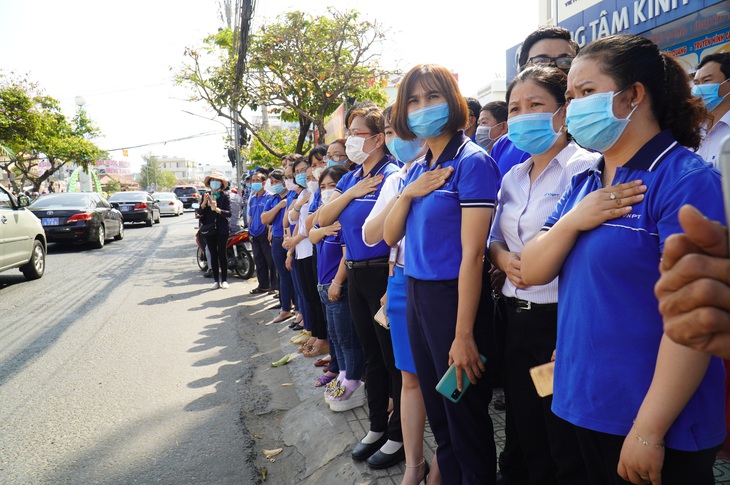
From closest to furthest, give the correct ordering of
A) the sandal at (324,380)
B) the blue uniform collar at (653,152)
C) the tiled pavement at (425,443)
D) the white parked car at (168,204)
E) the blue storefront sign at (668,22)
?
the blue uniform collar at (653,152) → the tiled pavement at (425,443) → the sandal at (324,380) → the blue storefront sign at (668,22) → the white parked car at (168,204)

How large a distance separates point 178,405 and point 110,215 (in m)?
13.2

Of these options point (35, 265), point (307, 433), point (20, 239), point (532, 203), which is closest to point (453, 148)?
point (532, 203)

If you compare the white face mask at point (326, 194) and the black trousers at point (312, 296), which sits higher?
the white face mask at point (326, 194)

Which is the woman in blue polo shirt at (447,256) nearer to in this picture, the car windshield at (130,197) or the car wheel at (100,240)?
the car wheel at (100,240)

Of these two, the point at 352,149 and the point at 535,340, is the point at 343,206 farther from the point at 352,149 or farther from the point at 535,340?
the point at 535,340

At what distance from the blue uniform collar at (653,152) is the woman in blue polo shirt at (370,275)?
181 cm

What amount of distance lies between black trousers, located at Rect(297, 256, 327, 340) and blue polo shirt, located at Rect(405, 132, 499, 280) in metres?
3.05

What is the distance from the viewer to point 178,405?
4.29 metres

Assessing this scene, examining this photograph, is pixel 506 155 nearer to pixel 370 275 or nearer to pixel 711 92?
pixel 370 275

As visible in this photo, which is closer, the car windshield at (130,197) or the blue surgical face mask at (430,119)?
the blue surgical face mask at (430,119)

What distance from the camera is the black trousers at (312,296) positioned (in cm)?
521

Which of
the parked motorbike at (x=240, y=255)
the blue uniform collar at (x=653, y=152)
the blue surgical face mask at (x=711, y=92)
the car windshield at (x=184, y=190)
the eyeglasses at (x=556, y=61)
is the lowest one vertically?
the parked motorbike at (x=240, y=255)

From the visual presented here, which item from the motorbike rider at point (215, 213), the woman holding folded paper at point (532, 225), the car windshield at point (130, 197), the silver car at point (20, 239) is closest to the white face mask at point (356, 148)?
the woman holding folded paper at point (532, 225)

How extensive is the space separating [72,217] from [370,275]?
42.3 ft
